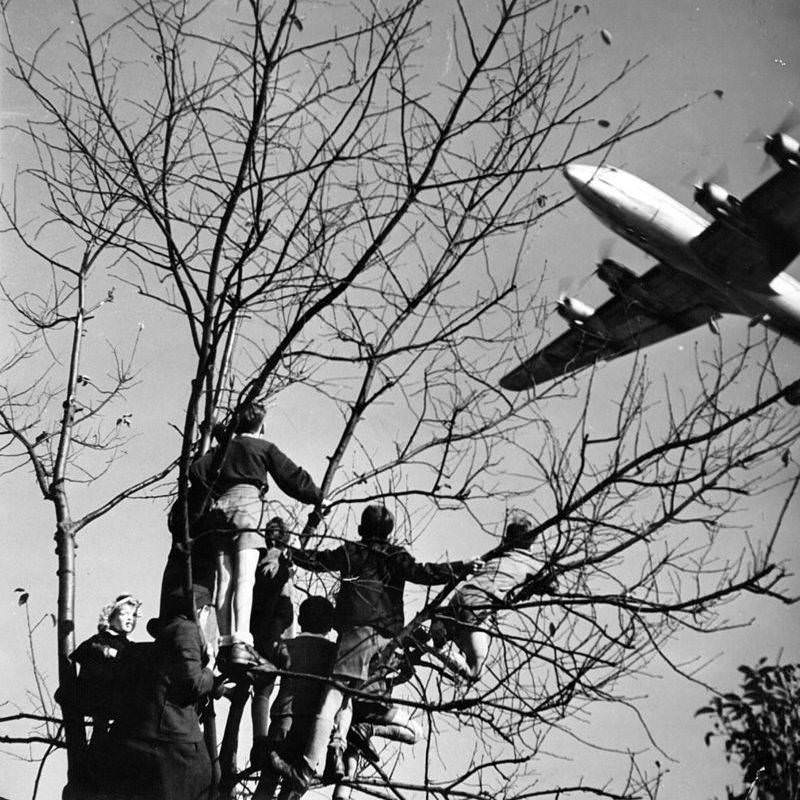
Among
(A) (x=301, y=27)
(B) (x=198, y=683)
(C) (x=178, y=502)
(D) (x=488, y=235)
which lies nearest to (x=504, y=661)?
(B) (x=198, y=683)

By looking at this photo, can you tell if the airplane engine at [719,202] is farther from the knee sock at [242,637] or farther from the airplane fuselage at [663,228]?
the knee sock at [242,637]

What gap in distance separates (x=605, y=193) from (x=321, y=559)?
18.3 metres

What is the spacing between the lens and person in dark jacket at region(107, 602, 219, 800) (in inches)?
182

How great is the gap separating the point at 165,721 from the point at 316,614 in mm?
1037

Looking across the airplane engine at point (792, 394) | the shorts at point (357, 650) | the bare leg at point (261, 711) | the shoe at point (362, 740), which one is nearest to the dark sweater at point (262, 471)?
the shorts at point (357, 650)

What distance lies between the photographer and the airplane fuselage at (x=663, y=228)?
73.1ft

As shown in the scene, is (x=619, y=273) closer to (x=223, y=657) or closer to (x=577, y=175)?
(x=577, y=175)

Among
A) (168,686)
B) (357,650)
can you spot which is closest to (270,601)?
(357,650)

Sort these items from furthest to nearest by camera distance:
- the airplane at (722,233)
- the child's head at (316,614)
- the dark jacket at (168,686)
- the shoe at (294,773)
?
the airplane at (722,233), the child's head at (316,614), the shoe at (294,773), the dark jacket at (168,686)

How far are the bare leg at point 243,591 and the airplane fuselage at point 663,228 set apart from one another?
17969mm

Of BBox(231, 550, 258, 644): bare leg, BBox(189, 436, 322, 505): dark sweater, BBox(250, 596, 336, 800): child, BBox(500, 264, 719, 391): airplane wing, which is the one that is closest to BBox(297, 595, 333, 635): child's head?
BBox(250, 596, 336, 800): child

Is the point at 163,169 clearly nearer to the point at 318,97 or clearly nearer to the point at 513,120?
the point at 318,97

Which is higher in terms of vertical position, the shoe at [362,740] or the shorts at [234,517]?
the shorts at [234,517]

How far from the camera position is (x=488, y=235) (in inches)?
202
